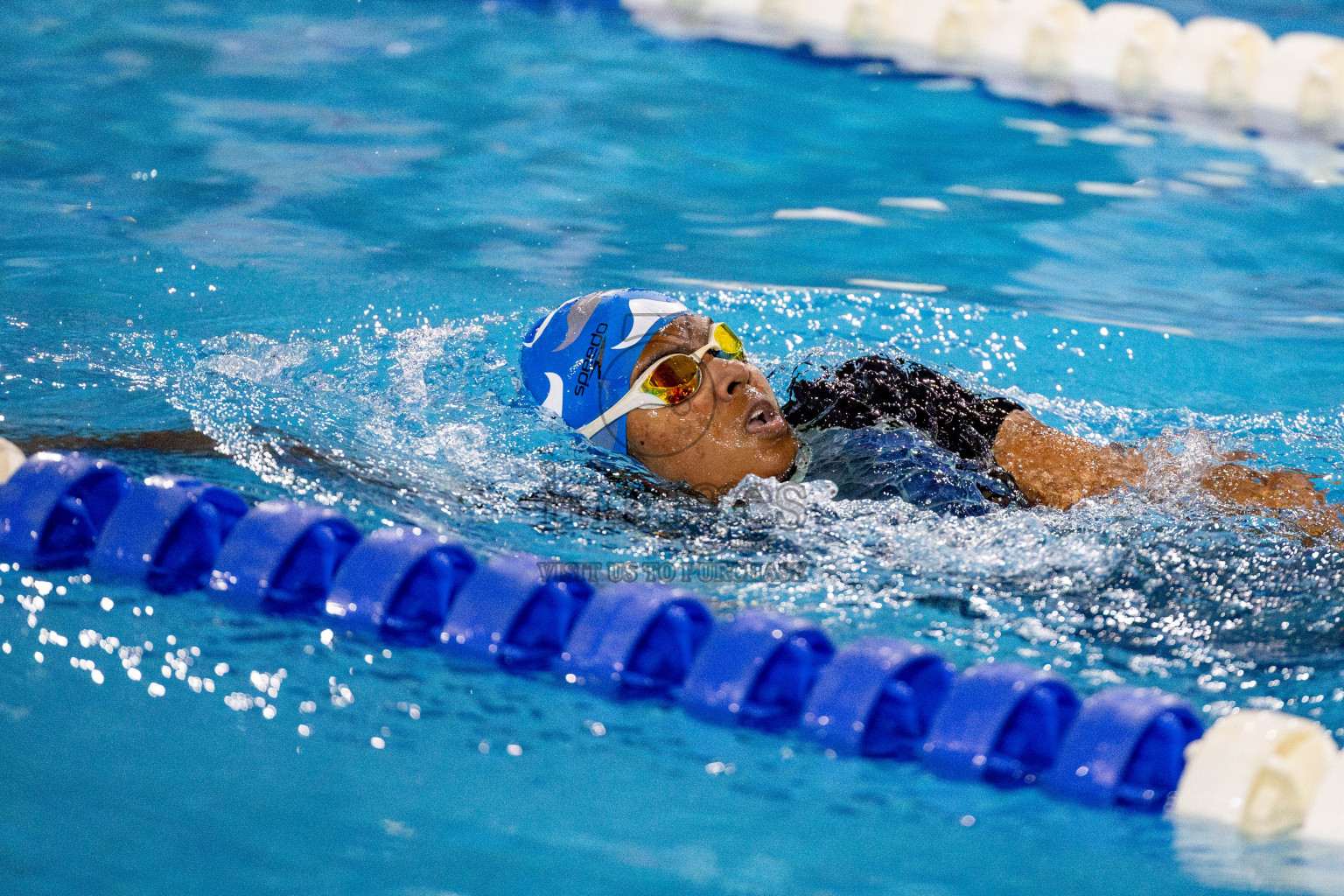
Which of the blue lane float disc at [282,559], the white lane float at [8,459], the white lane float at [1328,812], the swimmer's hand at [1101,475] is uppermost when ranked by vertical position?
the swimmer's hand at [1101,475]

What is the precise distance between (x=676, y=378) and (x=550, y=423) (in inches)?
18.1

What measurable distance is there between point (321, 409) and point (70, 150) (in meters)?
3.05

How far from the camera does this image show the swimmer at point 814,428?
3158mm

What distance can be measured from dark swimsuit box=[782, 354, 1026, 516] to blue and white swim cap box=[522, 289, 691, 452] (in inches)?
18.2

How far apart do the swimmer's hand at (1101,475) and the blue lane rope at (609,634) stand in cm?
114

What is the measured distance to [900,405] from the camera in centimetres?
341

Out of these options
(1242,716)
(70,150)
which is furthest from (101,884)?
(70,150)

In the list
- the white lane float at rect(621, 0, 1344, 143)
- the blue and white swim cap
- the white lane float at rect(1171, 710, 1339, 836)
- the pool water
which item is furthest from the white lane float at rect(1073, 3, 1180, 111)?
the white lane float at rect(1171, 710, 1339, 836)

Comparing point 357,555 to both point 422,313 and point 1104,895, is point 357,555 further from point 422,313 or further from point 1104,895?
point 422,313

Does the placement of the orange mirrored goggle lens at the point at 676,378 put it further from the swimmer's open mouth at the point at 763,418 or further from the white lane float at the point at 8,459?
the white lane float at the point at 8,459

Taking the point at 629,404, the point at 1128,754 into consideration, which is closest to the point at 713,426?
the point at 629,404

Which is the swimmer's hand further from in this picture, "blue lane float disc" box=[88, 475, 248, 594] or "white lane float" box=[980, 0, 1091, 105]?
"white lane float" box=[980, 0, 1091, 105]

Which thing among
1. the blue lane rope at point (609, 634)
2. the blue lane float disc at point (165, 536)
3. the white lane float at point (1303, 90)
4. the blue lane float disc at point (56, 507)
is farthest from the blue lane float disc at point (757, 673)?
the white lane float at point (1303, 90)

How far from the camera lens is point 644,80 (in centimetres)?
731
